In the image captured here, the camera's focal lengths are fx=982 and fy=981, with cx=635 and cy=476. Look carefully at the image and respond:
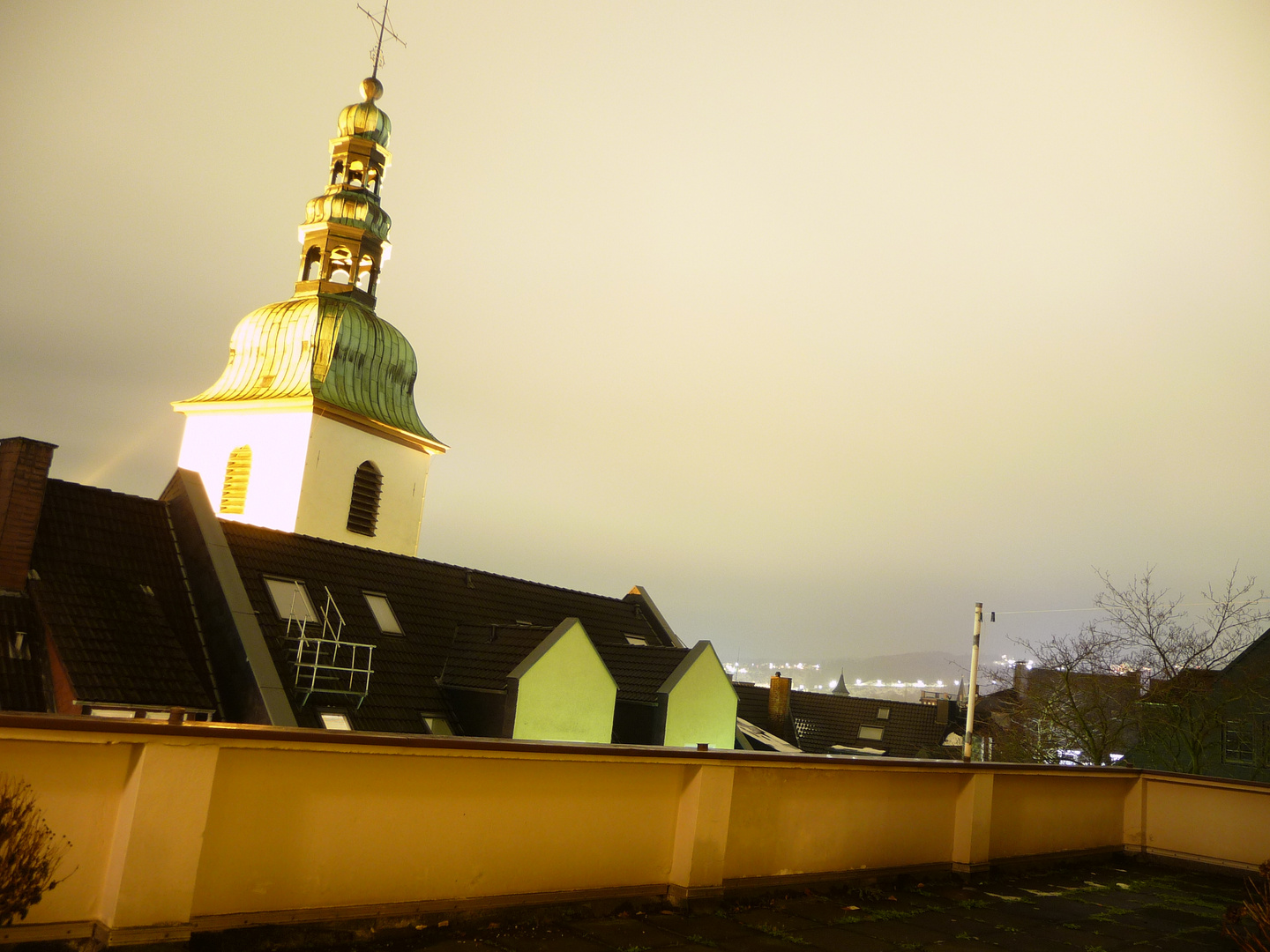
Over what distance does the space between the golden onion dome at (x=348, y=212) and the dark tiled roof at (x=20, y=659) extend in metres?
19.2

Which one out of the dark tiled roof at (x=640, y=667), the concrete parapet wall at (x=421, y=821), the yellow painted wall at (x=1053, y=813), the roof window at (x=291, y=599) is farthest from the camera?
the dark tiled roof at (x=640, y=667)

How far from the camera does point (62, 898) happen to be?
14.5ft

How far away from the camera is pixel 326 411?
94.9 feet

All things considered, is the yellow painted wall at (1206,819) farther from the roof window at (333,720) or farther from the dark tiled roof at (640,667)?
the dark tiled roof at (640,667)

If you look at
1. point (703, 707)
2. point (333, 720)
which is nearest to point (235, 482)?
point (333, 720)

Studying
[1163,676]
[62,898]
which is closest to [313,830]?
[62,898]

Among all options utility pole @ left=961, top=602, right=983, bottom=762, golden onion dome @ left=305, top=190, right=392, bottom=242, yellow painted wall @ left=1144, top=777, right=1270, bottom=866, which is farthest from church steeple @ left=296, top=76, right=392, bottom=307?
yellow painted wall @ left=1144, top=777, right=1270, bottom=866

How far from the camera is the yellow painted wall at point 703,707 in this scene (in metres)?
23.0

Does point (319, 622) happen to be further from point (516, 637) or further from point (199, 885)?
point (199, 885)

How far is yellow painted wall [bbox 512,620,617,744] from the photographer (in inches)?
779

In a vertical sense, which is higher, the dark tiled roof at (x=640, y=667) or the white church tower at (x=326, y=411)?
the white church tower at (x=326, y=411)

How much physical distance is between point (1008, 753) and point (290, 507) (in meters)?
26.3

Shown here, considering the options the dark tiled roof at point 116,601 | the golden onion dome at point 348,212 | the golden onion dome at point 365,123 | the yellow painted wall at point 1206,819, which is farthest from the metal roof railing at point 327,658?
the golden onion dome at point 365,123

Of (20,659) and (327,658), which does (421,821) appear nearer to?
(20,659)
